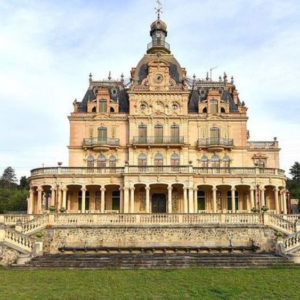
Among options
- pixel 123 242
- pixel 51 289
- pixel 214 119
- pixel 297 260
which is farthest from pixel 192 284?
pixel 214 119

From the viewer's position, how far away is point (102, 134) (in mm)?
47562

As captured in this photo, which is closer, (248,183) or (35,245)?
(35,245)

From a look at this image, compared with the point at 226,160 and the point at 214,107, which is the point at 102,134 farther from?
the point at 226,160

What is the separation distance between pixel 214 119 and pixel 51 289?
34.9 m

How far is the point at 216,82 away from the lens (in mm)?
52188

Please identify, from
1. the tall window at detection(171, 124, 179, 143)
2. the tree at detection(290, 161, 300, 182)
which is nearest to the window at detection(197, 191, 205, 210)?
the tall window at detection(171, 124, 179, 143)

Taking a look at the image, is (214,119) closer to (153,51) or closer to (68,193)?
(153,51)

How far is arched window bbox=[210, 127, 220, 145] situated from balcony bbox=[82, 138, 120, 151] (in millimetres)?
10611

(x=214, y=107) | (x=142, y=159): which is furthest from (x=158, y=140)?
(x=214, y=107)

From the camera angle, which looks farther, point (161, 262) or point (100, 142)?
point (100, 142)

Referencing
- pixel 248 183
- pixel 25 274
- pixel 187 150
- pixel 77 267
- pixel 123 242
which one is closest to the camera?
pixel 25 274

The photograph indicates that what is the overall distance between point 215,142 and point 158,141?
643cm

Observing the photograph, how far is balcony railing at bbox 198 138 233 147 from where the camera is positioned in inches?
1844

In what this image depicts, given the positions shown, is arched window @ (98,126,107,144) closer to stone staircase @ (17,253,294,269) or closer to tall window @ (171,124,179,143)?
tall window @ (171,124,179,143)
